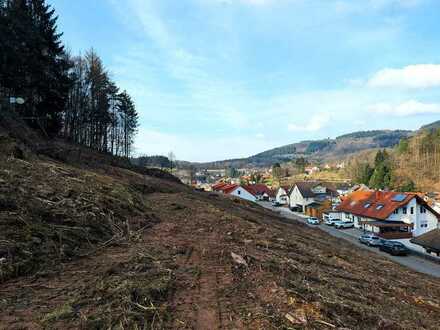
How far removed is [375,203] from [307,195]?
63.0 ft

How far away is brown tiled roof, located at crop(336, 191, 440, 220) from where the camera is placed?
3331 cm

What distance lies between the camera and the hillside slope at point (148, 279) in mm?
3250

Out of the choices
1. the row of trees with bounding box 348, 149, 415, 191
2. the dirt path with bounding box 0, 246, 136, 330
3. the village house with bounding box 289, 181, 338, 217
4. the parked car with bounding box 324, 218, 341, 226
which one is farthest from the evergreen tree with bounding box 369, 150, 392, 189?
the dirt path with bounding box 0, 246, 136, 330

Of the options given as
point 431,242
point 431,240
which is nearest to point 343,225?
point 431,240

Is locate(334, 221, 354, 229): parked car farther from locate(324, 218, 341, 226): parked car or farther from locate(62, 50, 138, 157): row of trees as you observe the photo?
locate(62, 50, 138, 157): row of trees

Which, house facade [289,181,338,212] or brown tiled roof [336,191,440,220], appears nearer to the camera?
brown tiled roof [336,191,440,220]

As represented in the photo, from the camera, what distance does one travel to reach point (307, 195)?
183 feet

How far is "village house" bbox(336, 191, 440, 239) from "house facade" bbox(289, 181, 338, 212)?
1836 cm

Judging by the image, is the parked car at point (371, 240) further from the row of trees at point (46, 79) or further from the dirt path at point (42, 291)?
the row of trees at point (46, 79)

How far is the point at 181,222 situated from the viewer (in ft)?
28.4

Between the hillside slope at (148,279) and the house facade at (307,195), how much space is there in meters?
50.1

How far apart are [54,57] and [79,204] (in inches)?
862

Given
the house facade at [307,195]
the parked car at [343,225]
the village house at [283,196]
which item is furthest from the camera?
the village house at [283,196]

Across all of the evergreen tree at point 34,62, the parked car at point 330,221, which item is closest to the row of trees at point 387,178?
the parked car at point 330,221
